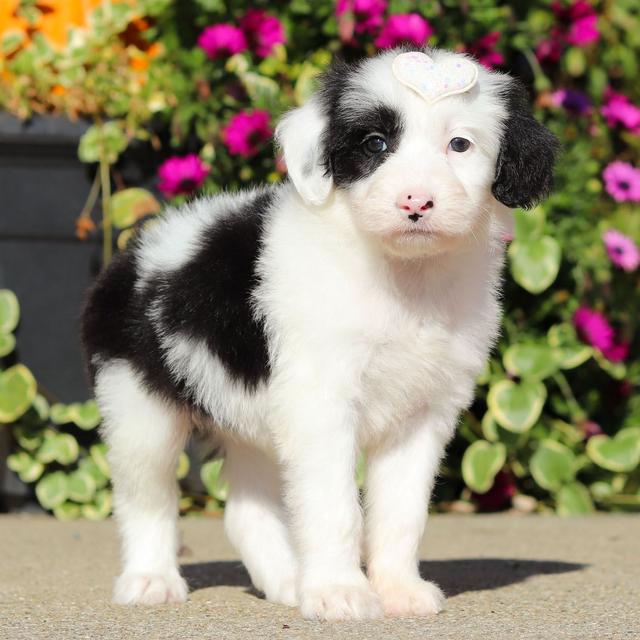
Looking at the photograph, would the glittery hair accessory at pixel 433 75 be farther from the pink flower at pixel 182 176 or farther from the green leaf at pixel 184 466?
the green leaf at pixel 184 466

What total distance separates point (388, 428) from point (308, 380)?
37 centimetres

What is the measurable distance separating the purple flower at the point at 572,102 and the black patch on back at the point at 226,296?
11.2 ft

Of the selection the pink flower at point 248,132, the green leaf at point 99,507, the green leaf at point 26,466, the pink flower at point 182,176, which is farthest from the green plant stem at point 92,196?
the green leaf at point 99,507

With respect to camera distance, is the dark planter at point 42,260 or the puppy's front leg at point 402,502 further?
the dark planter at point 42,260

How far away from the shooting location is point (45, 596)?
14.8 feet

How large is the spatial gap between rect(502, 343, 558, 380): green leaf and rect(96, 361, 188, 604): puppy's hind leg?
2.81 metres

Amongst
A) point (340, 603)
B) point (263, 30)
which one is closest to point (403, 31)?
point (263, 30)

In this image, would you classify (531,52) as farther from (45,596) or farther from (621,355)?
(45,596)

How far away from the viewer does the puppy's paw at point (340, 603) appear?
391cm

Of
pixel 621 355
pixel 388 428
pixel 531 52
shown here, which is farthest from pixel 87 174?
pixel 388 428

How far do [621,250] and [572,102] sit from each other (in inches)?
34.3

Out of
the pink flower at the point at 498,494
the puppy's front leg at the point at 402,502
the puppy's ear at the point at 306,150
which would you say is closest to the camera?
the puppy's ear at the point at 306,150

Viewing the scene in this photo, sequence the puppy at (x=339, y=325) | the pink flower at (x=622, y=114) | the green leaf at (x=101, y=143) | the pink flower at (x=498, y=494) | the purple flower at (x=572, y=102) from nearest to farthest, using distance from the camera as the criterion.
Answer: the puppy at (x=339, y=325), the green leaf at (x=101, y=143), the pink flower at (x=498, y=494), the purple flower at (x=572, y=102), the pink flower at (x=622, y=114)

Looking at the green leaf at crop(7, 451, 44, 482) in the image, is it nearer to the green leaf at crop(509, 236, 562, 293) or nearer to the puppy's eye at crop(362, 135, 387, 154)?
the green leaf at crop(509, 236, 562, 293)
